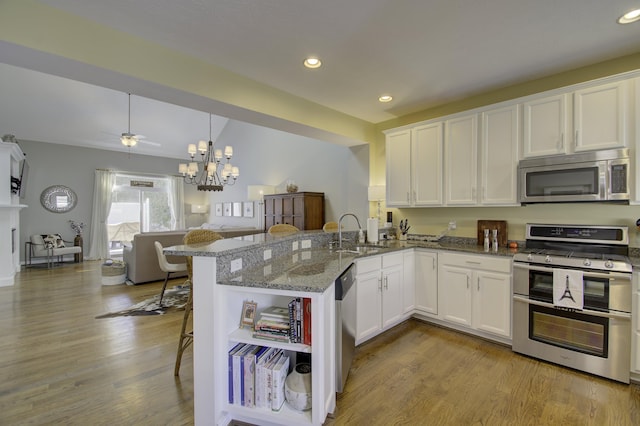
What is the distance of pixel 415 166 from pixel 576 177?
1.60 m

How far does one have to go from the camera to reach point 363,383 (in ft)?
7.26

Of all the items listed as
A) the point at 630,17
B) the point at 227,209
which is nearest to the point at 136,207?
the point at 227,209

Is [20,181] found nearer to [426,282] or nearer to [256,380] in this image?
[256,380]

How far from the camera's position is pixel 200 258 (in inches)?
67.5

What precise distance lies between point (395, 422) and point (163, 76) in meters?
3.19

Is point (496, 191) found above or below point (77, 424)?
above

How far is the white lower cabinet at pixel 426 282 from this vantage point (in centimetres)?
322

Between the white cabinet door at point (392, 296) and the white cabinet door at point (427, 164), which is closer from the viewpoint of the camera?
the white cabinet door at point (392, 296)

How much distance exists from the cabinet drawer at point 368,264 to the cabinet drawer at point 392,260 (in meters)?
0.11

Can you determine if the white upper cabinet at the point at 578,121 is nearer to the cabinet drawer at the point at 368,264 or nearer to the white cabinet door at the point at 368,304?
the cabinet drawer at the point at 368,264

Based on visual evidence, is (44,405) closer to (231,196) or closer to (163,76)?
(163,76)

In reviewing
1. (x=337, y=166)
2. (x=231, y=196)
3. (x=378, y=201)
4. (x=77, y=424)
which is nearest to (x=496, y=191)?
(x=378, y=201)

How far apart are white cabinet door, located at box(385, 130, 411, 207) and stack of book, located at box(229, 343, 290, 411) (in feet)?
9.09

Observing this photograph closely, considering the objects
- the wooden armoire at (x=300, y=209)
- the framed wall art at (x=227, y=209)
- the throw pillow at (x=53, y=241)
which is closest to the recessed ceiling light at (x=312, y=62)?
the wooden armoire at (x=300, y=209)
